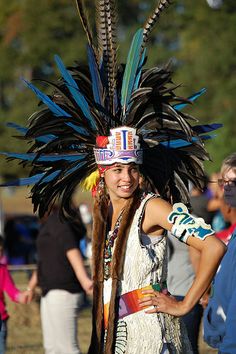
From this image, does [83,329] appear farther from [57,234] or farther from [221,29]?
[221,29]

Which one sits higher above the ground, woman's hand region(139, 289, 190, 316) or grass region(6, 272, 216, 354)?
woman's hand region(139, 289, 190, 316)

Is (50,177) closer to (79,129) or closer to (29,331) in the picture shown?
(79,129)

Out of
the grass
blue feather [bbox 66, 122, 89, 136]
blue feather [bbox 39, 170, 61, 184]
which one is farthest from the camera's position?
the grass

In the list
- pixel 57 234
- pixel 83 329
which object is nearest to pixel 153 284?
pixel 57 234

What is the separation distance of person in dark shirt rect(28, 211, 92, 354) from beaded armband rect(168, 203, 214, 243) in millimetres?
3377

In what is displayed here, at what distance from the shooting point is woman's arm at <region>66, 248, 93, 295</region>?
7797 millimetres

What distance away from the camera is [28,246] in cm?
2395

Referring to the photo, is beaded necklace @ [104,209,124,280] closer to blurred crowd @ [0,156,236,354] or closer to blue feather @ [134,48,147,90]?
blue feather @ [134,48,147,90]

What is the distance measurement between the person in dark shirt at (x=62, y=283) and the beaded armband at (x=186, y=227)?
3.38 m

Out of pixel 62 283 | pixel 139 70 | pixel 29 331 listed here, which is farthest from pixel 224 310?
pixel 29 331

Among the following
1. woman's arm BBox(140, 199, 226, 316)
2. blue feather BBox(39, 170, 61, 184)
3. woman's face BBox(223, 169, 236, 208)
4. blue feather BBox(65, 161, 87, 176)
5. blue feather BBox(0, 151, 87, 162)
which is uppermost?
blue feather BBox(0, 151, 87, 162)

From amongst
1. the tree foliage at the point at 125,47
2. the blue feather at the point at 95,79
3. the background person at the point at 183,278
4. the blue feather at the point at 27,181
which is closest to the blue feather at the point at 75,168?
the blue feather at the point at 27,181

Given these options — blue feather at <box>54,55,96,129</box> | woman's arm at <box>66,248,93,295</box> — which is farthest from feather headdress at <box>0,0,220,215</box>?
woman's arm at <box>66,248,93,295</box>

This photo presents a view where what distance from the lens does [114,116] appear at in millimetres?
5043
